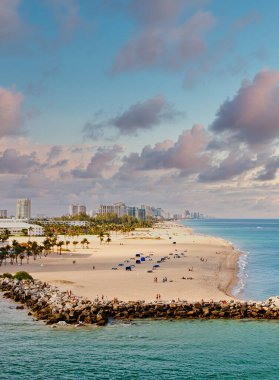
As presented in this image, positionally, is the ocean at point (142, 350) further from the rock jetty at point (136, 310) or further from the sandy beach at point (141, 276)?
the sandy beach at point (141, 276)

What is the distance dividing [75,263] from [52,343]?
7870 centimetres

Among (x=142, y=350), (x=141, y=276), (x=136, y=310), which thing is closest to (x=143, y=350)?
(x=142, y=350)

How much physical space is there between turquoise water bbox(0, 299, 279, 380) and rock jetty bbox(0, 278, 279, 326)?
79.4 inches

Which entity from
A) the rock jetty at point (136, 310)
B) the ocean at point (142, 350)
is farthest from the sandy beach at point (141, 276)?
the ocean at point (142, 350)

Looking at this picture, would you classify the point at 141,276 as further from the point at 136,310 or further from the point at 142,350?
the point at 142,350

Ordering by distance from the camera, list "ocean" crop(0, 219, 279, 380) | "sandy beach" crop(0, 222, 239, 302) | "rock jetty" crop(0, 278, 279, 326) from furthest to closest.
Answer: "sandy beach" crop(0, 222, 239, 302), "rock jetty" crop(0, 278, 279, 326), "ocean" crop(0, 219, 279, 380)

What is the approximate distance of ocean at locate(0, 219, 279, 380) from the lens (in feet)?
127

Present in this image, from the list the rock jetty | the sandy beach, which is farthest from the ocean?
the sandy beach

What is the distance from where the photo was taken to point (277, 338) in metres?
48.5

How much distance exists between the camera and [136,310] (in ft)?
189

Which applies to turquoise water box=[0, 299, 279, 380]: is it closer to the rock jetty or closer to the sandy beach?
the rock jetty

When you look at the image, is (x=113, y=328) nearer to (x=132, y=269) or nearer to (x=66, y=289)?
(x=66, y=289)

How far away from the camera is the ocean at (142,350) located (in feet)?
127

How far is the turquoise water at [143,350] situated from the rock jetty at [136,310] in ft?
6.61
